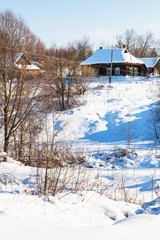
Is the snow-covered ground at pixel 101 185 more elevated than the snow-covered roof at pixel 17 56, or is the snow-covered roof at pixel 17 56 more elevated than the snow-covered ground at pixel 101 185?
the snow-covered roof at pixel 17 56

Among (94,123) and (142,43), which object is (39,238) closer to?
(94,123)

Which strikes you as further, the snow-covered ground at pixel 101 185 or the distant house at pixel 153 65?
the distant house at pixel 153 65

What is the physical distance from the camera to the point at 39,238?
81.5 inches

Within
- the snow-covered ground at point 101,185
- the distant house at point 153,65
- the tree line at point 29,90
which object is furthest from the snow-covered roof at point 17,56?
the distant house at point 153,65

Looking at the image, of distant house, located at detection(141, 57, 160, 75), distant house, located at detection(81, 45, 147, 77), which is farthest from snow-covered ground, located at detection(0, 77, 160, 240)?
distant house, located at detection(141, 57, 160, 75)

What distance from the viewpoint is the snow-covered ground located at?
7.78 feet

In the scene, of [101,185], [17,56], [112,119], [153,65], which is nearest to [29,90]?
[17,56]

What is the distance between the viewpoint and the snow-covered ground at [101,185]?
7.78 ft

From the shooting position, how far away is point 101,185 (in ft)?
19.7

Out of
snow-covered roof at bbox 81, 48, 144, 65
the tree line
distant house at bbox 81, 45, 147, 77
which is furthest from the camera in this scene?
distant house at bbox 81, 45, 147, 77

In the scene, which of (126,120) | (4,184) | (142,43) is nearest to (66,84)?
(126,120)

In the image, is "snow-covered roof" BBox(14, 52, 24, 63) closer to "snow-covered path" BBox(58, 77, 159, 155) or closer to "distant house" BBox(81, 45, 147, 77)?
"snow-covered path" BBox(58, 77, 159, 155)

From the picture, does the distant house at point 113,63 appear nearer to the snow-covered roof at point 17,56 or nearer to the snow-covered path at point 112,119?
the snow-covered path at point 112,119

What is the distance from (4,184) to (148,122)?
41.7 ft
